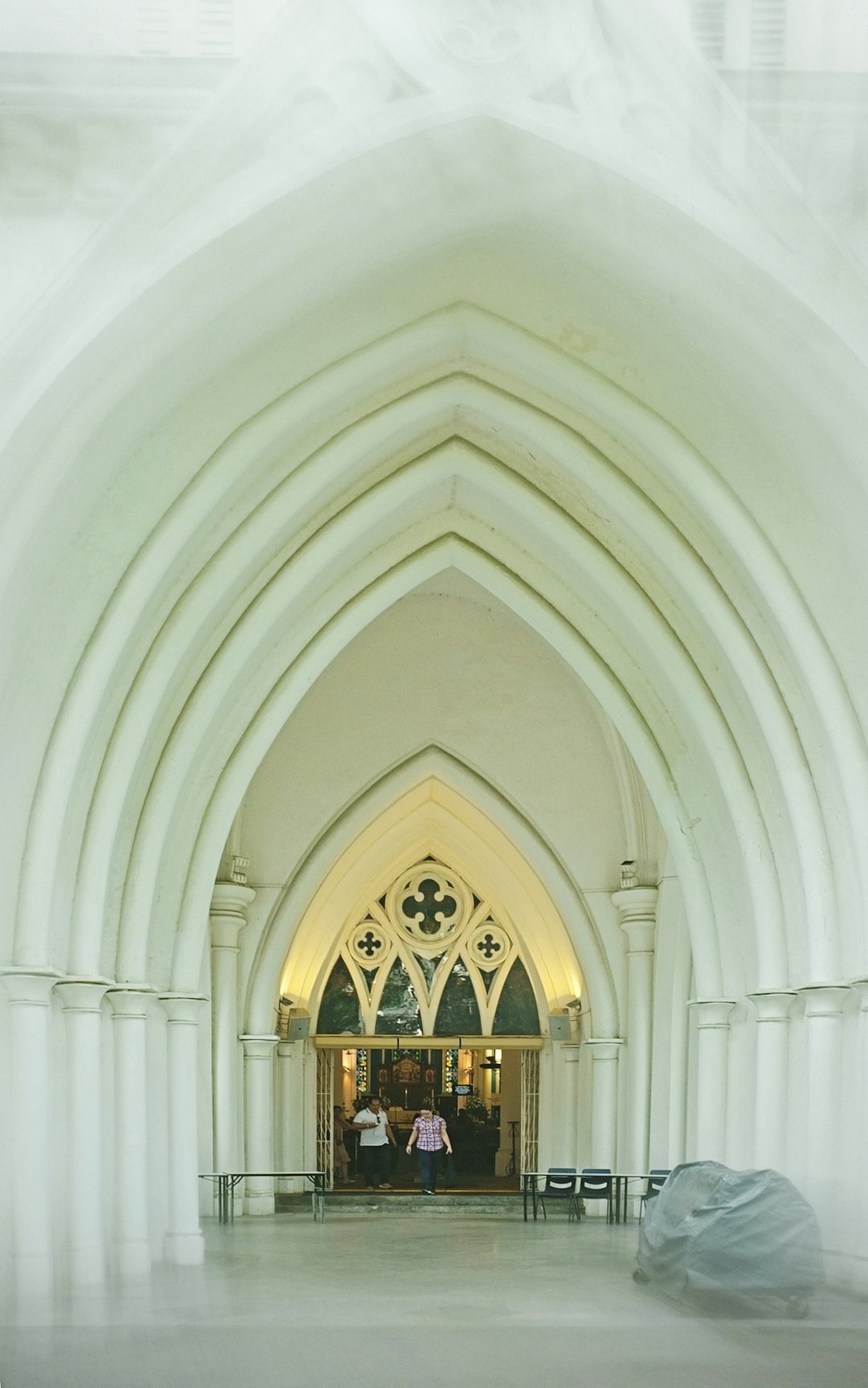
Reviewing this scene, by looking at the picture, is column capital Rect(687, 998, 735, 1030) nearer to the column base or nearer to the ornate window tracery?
the column base

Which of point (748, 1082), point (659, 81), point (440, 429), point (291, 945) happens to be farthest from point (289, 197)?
point (291, 945)

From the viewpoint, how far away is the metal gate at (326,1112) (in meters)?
19.4

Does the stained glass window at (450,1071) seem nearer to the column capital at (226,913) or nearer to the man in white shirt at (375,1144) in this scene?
the man in white shirt at (375,1144)

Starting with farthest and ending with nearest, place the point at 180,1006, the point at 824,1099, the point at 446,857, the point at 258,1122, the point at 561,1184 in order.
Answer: the point at 446,857, the point at 258,1122, the point at 561,1184, the point at 180,1006, the point at 824,1099

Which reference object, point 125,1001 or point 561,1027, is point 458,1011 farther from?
point 125,1001

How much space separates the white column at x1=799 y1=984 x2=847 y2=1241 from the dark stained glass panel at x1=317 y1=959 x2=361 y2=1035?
9800 mm

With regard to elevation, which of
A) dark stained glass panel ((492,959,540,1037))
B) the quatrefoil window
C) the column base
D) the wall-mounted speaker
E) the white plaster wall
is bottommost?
the column base

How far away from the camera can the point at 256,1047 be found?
56.7 feet

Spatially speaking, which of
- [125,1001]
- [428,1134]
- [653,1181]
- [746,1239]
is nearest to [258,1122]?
[428,1134]

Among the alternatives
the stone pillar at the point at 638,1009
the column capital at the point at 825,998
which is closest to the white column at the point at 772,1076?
the column capital at the point at 825,998

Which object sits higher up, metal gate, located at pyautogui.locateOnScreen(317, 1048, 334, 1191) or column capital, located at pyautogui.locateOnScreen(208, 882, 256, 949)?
column capital, located at pyautogui.locateOnScreen(208, 882, 256, 949)

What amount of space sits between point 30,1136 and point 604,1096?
362 inches

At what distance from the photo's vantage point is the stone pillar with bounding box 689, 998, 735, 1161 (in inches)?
485

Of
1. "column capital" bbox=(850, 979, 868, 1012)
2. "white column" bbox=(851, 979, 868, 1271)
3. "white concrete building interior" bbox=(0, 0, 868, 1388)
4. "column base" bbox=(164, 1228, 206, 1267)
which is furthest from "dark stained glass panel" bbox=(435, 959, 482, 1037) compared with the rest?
"column capital" bbox=(850, 979, 868, 1012)
